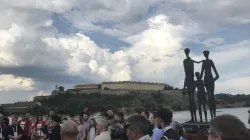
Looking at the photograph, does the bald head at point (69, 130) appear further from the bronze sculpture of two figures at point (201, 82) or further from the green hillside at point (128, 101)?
the green hillside at point (128, 101)

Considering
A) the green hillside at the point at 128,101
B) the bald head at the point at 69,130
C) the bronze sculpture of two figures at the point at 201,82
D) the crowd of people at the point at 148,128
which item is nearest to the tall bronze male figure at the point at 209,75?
the bronze sculpture of two figures at the point at 201,82

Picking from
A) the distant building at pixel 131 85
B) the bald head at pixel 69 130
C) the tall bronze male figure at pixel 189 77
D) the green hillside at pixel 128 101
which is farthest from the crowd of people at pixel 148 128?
the distant building at pixel 131 85

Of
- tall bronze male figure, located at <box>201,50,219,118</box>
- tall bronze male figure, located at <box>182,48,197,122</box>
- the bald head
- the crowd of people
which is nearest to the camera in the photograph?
the crowd of people

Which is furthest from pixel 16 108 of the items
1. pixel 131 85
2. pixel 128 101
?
pixel 131 85

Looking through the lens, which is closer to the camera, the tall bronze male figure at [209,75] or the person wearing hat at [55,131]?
the person wearing hat at [55,131]

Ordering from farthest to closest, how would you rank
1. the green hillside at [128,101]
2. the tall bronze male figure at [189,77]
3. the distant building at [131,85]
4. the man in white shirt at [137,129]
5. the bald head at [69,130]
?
1. the distant building at [131,85]
2. the green hillside at [128,101]
3. the tall bronze male figure at [189,77]
4. the bald head at [69,130]
5. the man in white shirt at [137,129]

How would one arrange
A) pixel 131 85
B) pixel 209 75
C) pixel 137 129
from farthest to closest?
pixel 131 85 < pixel 209 75 < pixel 137 129

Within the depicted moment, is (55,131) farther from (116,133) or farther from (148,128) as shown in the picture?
(148,128)

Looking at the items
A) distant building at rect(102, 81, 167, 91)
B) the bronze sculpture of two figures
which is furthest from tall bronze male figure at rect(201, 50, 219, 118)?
distant building at rect(102, 81, 167, 91)

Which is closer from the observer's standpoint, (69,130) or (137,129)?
(137,129)

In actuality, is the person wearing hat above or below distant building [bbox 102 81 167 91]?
below

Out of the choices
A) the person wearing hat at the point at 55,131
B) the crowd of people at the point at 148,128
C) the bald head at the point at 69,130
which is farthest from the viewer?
the person wearing hat at the point at 55,131

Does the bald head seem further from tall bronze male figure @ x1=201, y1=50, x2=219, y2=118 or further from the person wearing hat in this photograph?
tall bronze male figure @ x1=201, y1=50, x2=219, y2=118

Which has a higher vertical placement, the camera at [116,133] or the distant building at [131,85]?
the distant building at [131,85]
